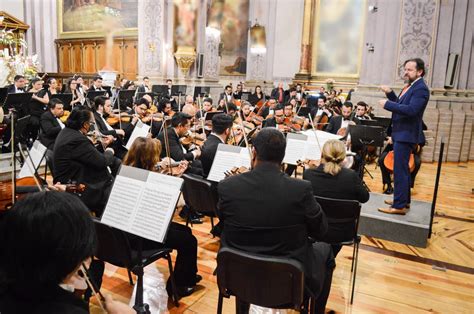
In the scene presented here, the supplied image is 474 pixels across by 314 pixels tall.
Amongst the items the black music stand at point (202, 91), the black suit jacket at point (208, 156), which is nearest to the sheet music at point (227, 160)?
the black suit jacket at point (208, 156)

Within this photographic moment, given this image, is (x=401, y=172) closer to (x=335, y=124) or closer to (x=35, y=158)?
(x=335, y=124)

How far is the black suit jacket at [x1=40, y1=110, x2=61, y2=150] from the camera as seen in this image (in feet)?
20.6

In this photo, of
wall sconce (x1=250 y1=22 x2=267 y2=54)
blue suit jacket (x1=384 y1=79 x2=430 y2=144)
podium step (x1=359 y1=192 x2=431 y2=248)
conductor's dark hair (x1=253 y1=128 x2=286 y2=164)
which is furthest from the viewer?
wall sconce (x1=250 y1=22 x2=267 y2=54)

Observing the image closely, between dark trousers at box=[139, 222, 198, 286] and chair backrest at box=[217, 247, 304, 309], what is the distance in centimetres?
101

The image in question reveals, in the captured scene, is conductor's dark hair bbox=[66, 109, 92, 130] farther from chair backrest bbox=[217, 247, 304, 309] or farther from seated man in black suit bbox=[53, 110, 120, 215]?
chair backrest bbox=[217, 247, 304, 309]

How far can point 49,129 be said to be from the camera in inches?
249

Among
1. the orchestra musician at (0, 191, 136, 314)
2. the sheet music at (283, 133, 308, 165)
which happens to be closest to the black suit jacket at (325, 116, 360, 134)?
the sheet music at (283, 133, 308, 165)

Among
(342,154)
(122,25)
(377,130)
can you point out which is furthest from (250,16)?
(342,154)

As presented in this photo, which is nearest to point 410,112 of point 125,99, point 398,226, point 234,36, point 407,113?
point 407,113

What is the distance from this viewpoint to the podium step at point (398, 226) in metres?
4.72

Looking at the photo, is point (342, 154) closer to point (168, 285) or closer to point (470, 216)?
point (168, 285)

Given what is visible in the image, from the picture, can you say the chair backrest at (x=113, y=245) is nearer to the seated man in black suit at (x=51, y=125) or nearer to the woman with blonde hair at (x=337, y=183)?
the woman with blonde hair at (x=337, y=183)

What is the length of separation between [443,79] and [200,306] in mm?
8737

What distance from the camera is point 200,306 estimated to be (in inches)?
132
